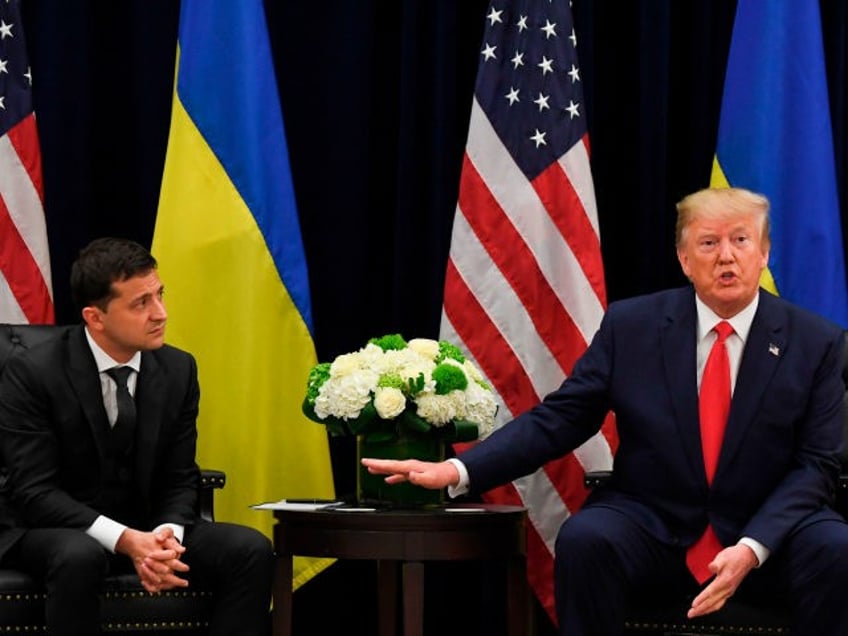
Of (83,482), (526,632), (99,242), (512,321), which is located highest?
(99,242)

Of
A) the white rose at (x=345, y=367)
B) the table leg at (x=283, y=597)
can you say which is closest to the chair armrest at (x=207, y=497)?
the table leg at (x=283, y=597)

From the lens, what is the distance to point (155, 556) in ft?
12.8

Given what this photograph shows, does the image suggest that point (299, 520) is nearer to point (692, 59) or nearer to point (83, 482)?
point (83, 482)

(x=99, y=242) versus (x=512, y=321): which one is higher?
(x=99, y=242)

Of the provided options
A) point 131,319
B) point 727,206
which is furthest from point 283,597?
point 727,206

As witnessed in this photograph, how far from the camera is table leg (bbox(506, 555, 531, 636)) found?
14.7 ft

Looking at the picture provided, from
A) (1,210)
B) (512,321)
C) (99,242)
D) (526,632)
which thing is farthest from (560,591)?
(1,210)

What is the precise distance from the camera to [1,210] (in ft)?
16.0

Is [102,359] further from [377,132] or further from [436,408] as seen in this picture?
[377,132]

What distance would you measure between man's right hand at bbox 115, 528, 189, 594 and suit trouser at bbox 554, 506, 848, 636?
40.1 inches

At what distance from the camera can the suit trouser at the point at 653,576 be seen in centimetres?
369

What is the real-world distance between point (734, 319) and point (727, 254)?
22 cm

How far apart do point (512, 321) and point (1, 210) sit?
1742 millimetres

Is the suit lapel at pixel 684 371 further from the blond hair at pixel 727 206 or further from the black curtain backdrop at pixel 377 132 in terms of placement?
the black curtain backdrop at pixel 377 132
